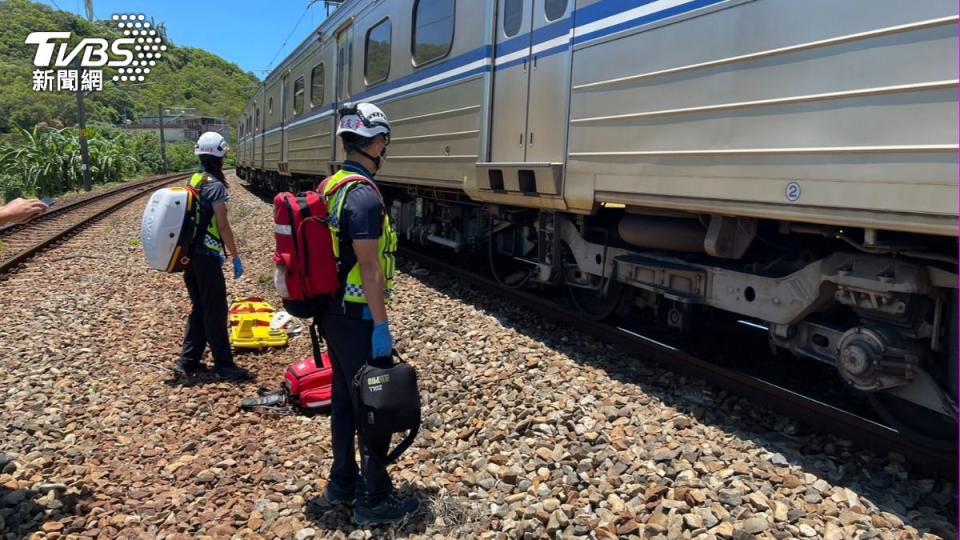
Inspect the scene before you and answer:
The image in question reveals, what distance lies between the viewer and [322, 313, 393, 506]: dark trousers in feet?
10.8

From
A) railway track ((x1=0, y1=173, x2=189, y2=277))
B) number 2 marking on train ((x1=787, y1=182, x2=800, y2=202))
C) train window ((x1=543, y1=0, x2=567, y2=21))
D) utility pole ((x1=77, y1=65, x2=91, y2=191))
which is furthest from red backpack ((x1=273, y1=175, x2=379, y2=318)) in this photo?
utility pole ((x1=77, y1=65, x2=91, y2=191))

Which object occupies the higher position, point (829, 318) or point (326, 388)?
point (829, 318)

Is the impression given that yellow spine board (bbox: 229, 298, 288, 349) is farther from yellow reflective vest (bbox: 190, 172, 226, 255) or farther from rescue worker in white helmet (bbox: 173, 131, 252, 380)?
yellow reflective vest (bbox: 190, 172, 226, 255)

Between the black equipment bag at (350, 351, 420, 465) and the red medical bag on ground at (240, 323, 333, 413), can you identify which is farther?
the red medical bag on ground at (240, 323, 333, 413)

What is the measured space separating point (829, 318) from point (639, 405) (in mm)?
1211

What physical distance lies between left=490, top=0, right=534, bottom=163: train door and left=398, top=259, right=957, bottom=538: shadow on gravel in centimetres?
173

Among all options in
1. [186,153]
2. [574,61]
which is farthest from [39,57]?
[574,61]

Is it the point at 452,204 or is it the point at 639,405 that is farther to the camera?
the point at 452,204

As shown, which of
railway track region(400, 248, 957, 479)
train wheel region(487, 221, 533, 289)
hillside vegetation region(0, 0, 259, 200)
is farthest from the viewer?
hillside vegetation region(0, 0, 259, 200)

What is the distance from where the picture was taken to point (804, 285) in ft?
12.6

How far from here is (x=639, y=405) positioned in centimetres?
419

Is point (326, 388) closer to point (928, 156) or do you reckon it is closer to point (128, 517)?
point (128, 517)

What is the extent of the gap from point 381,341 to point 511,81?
3.70m

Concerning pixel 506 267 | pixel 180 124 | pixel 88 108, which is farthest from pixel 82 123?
pixel 180 124
